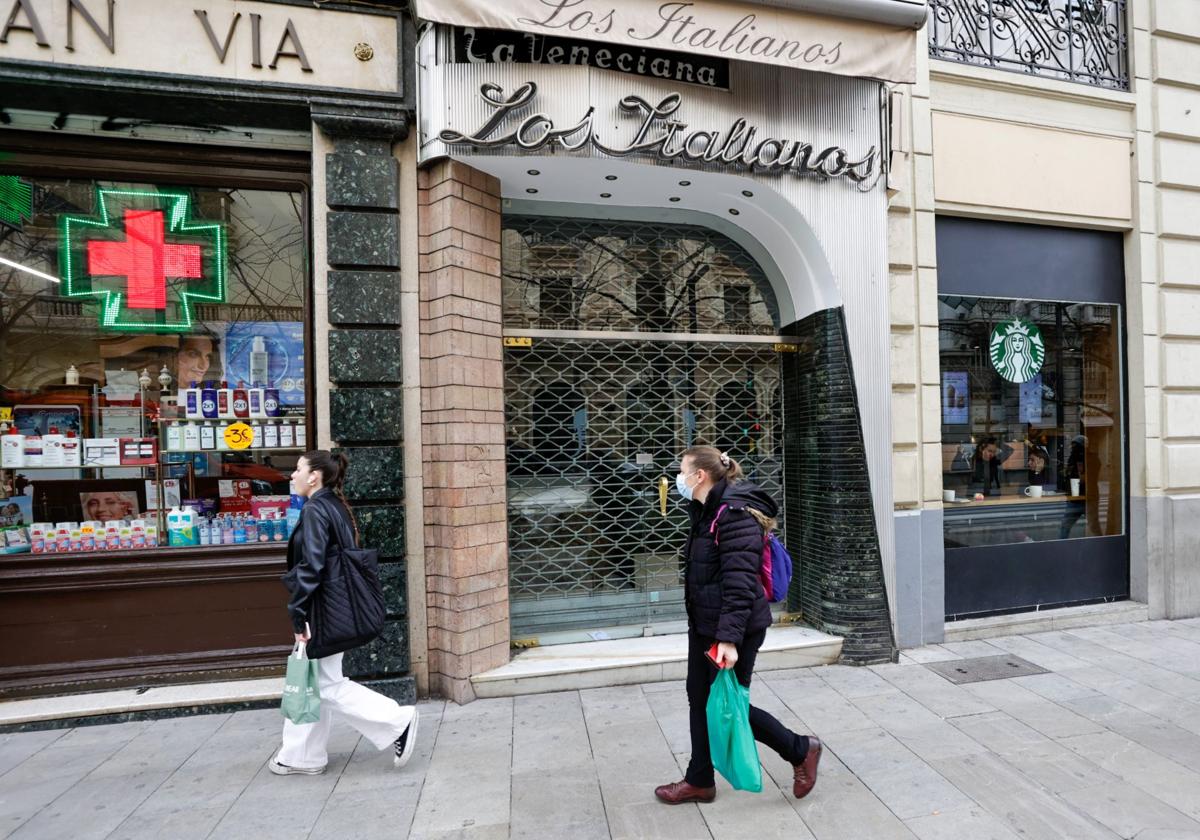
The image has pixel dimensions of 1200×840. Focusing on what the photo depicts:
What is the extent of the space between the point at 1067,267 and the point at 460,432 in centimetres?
633

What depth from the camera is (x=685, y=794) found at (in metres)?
3.35

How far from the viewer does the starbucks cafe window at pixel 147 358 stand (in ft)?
16.2

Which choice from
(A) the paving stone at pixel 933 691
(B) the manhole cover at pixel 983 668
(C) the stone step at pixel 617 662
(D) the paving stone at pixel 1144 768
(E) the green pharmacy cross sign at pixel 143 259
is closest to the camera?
(D) the paving stone at pixel 1144 768

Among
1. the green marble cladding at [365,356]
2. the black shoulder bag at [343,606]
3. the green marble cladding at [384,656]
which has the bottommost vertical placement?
the green marble cladding at [384,656]

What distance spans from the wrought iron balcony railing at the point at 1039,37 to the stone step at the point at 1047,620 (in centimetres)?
537

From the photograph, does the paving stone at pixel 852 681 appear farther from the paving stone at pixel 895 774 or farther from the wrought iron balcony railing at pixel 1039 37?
the wrought iron balcony railing at pixel 1039 37

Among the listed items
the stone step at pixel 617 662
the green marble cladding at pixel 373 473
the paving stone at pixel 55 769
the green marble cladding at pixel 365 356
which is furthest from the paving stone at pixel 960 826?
A: the paving stone at pixel 55 769

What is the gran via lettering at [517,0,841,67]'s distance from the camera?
14.6 ft

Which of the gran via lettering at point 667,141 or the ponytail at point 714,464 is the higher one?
the gran via lettering at point 667,141

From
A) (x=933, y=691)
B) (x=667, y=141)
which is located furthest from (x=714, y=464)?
(x=933, y=691)

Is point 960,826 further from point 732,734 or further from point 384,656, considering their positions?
point 384,656

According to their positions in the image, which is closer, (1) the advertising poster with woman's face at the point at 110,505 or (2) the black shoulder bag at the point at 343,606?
(2) the black shoulder bag at the point at 343,606

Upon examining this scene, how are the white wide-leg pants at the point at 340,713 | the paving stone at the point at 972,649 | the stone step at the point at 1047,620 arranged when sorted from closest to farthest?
the white wide-leg pants at the point at 340,713
the paving stone at the point at 972,649
the stone step at the point at 1047,620

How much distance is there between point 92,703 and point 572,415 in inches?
160
